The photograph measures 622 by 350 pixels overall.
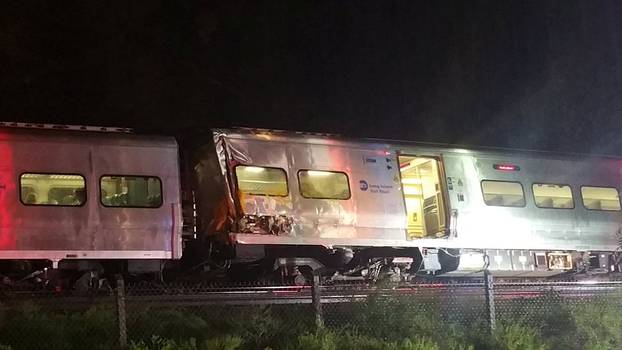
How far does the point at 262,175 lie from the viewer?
46.9 feet

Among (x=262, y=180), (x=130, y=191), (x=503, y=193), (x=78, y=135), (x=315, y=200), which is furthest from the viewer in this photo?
(x=503, y=193)

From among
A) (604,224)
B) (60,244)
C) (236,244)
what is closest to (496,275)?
(604,224)

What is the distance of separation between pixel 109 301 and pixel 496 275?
9.81m

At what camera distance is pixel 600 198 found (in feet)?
59.8

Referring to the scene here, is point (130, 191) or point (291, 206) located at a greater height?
point (130, 191)

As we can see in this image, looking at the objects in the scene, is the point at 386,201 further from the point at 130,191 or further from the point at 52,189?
the point at 52,189

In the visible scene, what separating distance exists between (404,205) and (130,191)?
5.52m

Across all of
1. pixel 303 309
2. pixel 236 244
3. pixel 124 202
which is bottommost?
pixel 303 309

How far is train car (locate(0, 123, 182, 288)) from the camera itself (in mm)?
12594

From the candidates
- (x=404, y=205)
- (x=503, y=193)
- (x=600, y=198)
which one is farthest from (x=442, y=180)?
(x=600, y=198)

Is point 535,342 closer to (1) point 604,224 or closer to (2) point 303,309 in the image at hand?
(2) point 303,309

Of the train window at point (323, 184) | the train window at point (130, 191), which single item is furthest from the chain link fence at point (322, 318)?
the train window at point (323, 184)

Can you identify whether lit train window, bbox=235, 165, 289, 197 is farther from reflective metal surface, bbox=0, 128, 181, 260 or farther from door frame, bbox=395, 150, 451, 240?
door frame, bbox=395, 150, 451, 240

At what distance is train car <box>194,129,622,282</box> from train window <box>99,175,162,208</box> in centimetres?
117
